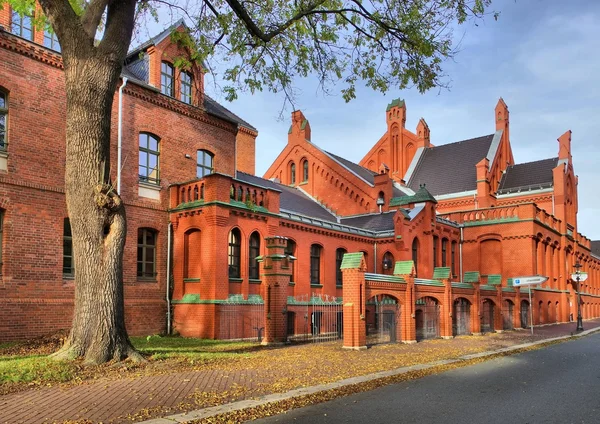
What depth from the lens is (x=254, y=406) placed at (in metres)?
7.68

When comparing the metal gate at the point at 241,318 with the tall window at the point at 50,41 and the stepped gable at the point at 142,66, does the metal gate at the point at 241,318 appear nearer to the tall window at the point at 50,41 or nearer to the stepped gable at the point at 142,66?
the stepped gable at the point at 142,66

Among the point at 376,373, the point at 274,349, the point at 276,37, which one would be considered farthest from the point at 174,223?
the point at 376,373

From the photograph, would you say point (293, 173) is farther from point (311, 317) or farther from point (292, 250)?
point (311, 317)

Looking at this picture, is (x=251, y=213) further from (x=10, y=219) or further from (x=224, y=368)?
(x=224, y=368)

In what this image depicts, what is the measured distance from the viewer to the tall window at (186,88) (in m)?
21.2

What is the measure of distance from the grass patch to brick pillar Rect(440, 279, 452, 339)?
15137 millimetres

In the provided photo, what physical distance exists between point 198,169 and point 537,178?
29.6 meters

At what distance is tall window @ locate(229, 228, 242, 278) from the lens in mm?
19828

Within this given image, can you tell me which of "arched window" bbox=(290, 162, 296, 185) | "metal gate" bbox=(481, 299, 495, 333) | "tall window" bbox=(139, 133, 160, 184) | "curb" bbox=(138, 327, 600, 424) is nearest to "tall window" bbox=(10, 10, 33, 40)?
"tall window" bbox=(139, 133, 160, 184)

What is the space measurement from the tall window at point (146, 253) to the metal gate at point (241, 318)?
10.1 ft

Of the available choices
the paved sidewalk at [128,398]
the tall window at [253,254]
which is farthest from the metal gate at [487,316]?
the paved sidewalk at [128,398]

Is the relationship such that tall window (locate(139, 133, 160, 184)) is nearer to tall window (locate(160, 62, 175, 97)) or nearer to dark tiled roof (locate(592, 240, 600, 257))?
tall window (locate(160, 62, 175, 97))

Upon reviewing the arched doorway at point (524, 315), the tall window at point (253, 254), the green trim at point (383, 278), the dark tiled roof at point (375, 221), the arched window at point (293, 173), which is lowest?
the arched doorway at point (524, 315)

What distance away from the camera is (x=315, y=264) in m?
25.0
